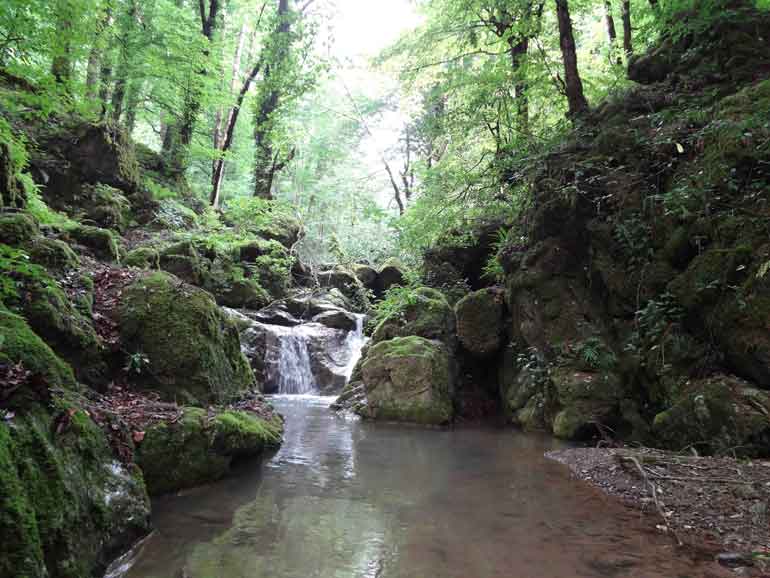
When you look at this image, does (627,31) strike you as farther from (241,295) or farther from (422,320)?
(241,295)

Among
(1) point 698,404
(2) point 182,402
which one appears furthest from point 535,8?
(2) point 182,402

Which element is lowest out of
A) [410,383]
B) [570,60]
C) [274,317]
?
[410,383]

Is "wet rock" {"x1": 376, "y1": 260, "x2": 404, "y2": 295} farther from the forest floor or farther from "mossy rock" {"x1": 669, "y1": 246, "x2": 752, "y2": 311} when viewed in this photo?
the forest floor

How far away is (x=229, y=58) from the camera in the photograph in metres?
20.7

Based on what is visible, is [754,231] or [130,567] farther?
[754,231]

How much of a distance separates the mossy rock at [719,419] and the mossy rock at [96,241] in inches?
340

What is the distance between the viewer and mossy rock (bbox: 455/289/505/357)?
1062cm

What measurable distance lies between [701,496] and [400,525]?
2.78 m

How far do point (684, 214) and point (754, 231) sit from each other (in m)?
0.92

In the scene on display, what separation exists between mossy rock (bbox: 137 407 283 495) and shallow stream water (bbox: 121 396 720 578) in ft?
0.56

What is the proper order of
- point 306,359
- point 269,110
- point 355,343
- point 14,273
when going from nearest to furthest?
point 14,273 < point 306,359 < point 355,343 < point 269,110

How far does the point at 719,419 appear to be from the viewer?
5.73 meters

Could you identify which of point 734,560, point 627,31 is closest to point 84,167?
point 627,31

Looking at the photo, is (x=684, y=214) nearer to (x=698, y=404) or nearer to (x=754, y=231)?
(x=754, y=231)
